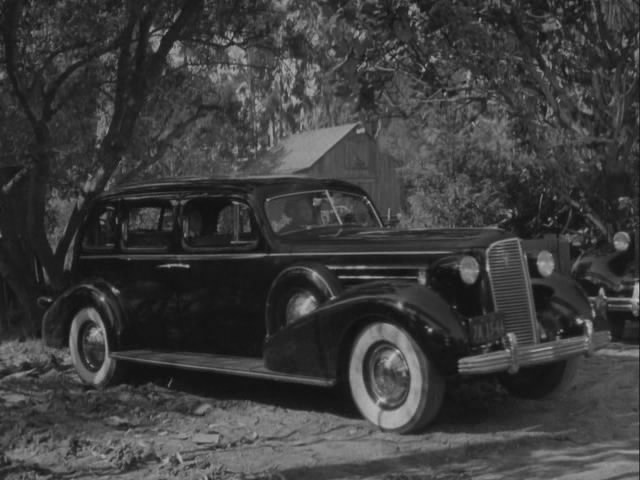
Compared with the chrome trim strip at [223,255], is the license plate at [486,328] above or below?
below

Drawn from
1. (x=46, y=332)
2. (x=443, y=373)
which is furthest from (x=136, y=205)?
(x=443, y=373)

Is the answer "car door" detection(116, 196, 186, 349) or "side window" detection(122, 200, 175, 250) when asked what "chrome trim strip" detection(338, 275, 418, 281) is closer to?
"car door" detection(116, 196, 186, 349)

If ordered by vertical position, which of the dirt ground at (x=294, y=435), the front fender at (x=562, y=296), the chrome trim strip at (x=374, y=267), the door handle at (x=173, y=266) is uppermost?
the door handle at (x=173, y=266)

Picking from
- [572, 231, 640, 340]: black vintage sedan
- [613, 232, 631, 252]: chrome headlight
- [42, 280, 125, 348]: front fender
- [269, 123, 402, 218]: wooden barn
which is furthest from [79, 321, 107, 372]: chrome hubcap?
[269, 123, 402, 218]: wooden barn

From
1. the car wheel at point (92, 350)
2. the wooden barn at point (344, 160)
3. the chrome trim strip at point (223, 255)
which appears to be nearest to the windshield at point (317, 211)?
the chrome trim strip at point (223, 255)

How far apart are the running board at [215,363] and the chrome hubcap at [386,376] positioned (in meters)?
0.29

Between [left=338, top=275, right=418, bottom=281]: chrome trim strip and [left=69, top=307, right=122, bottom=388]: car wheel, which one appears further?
[left=69, top=307, right=122, bottom=388]: car wheel

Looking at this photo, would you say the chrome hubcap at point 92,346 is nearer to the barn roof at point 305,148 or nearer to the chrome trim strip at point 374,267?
the chrome trim strip at point 374,267

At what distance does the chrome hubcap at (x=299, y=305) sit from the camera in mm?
6434

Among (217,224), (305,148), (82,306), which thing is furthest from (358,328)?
(305,148)

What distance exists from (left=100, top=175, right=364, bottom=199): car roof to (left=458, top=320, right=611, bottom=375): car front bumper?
232 cm

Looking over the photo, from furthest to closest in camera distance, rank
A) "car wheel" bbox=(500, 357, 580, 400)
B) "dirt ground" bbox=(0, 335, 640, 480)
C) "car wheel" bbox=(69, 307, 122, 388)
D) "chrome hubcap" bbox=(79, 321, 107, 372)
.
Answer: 1. "chrome hubcap" bbox=(79, 321, 107, 372)
2. "car wheel" bbox=(69, 307, 122, 388)
3. "car wheel" bbox=(500, 357, 580, 400)
4. "dirt ground" bbox=(0, 335, 640, 480)

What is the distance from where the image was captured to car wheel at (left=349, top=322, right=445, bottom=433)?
5.68 m

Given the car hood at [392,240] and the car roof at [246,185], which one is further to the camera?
the car roof at [246,185]
